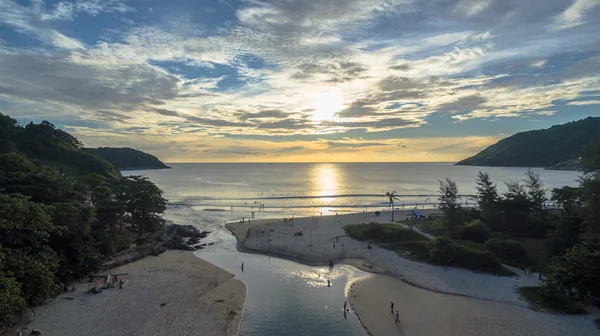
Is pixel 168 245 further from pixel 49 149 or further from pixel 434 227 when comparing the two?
pixel 49 149

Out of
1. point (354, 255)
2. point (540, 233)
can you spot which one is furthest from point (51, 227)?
point (540, 233)

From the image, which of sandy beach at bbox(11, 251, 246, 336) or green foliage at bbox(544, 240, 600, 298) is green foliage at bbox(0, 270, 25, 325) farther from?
green foliage at bbox(544, 240, 600, 298)

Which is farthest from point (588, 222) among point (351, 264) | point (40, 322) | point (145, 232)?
point (145, 232)

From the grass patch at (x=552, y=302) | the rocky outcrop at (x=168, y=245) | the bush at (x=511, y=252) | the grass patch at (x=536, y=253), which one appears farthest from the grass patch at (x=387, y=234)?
the rocky outcrop at (x=168, y=245)

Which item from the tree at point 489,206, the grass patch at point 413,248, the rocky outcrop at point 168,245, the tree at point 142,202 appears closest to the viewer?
the rocky outcrop at point 168,245

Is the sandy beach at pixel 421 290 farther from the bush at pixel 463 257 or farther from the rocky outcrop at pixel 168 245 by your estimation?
the rocky outcrop at pixel 168 245

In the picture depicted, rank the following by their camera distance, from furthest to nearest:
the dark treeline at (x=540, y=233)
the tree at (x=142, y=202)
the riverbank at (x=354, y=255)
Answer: the tree at (x=142, y=202), the riverbank at (x=354, y=255), the dark treeline at (x=540, y=233)

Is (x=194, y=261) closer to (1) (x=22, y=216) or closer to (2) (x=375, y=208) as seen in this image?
(1) (x=22, y=216)
